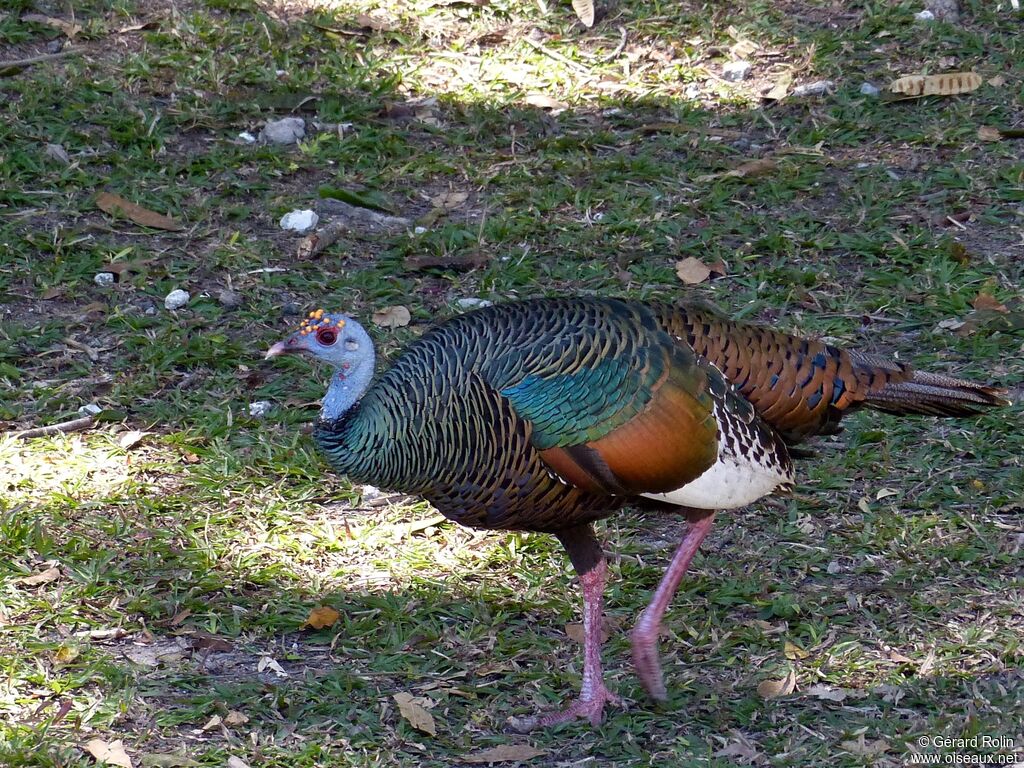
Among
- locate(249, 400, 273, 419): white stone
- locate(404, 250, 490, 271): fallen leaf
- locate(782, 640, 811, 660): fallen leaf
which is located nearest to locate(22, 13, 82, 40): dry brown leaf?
locate(404, 250, 490, 271): fallen leaf

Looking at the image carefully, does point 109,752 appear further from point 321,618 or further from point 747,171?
point 747,171

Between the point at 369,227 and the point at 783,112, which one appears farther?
the point at 783,112

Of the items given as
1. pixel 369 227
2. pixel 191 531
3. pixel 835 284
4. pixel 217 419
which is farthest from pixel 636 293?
pixel 191 531

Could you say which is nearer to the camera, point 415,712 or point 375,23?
point 415,712

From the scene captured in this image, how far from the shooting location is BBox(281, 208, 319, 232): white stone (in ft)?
20.4

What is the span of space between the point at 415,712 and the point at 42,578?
134 cm

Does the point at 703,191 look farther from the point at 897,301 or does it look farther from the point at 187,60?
the point at 187,60

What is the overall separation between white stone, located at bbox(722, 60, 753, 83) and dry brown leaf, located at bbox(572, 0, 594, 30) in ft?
2.75

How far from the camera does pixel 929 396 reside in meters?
4.05

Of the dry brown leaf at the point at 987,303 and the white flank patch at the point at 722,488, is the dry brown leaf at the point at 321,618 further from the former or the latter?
the dry brown leaf at the point at 987,303

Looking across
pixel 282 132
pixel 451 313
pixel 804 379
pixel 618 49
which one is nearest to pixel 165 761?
pixel 804 379

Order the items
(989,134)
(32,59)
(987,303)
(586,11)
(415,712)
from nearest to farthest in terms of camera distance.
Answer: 1. (415,712)
2. (987,303)
3. (989,134)
4. (32,59)
5. (586,11)

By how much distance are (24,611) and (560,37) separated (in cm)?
482

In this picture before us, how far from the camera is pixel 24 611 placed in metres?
4.11
